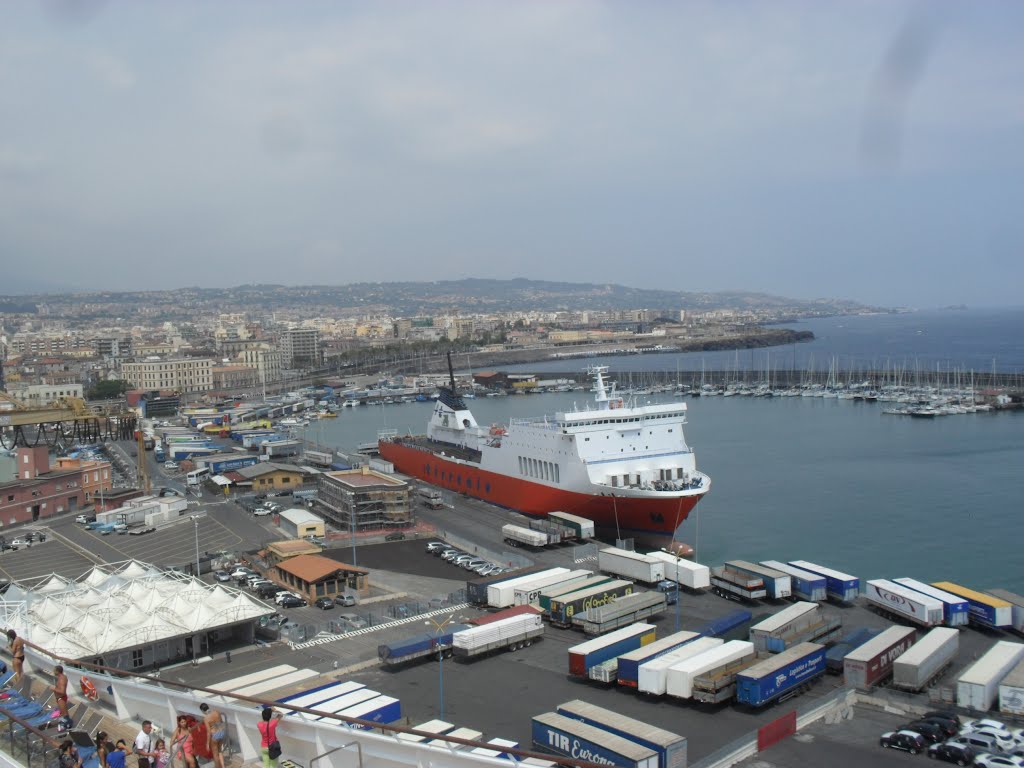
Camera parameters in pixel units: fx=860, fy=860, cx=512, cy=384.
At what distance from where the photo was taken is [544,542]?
12.8 metres

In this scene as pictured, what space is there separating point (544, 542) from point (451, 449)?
6.80 meters

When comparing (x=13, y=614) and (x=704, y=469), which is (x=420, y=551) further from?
(x=704, y=469)

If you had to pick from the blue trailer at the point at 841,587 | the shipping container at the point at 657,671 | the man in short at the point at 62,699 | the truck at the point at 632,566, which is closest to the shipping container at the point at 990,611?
the blue trailer at the point at 841,587

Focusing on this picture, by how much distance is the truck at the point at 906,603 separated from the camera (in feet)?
29.5

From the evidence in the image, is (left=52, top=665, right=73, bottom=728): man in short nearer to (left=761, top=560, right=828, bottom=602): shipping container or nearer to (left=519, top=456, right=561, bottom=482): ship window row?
(left=761, top=560, right=828, bottom=602): shipping container

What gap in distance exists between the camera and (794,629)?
8430mm

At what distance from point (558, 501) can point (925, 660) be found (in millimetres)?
7393

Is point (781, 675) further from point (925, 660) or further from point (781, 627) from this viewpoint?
point (925, 660)

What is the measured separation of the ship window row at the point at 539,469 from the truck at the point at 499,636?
5322 mm

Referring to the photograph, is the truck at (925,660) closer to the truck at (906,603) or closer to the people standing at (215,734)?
the truck at (906,603)

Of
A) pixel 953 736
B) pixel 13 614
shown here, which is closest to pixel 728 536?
pixel 953 736

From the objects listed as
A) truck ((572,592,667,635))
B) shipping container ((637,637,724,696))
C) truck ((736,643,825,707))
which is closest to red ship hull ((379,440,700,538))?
truck ((572,592,667,635))

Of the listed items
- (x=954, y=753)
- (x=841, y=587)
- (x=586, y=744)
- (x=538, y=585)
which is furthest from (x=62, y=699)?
(x=841, y=587)

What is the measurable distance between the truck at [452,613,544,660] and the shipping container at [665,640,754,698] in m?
1.89
